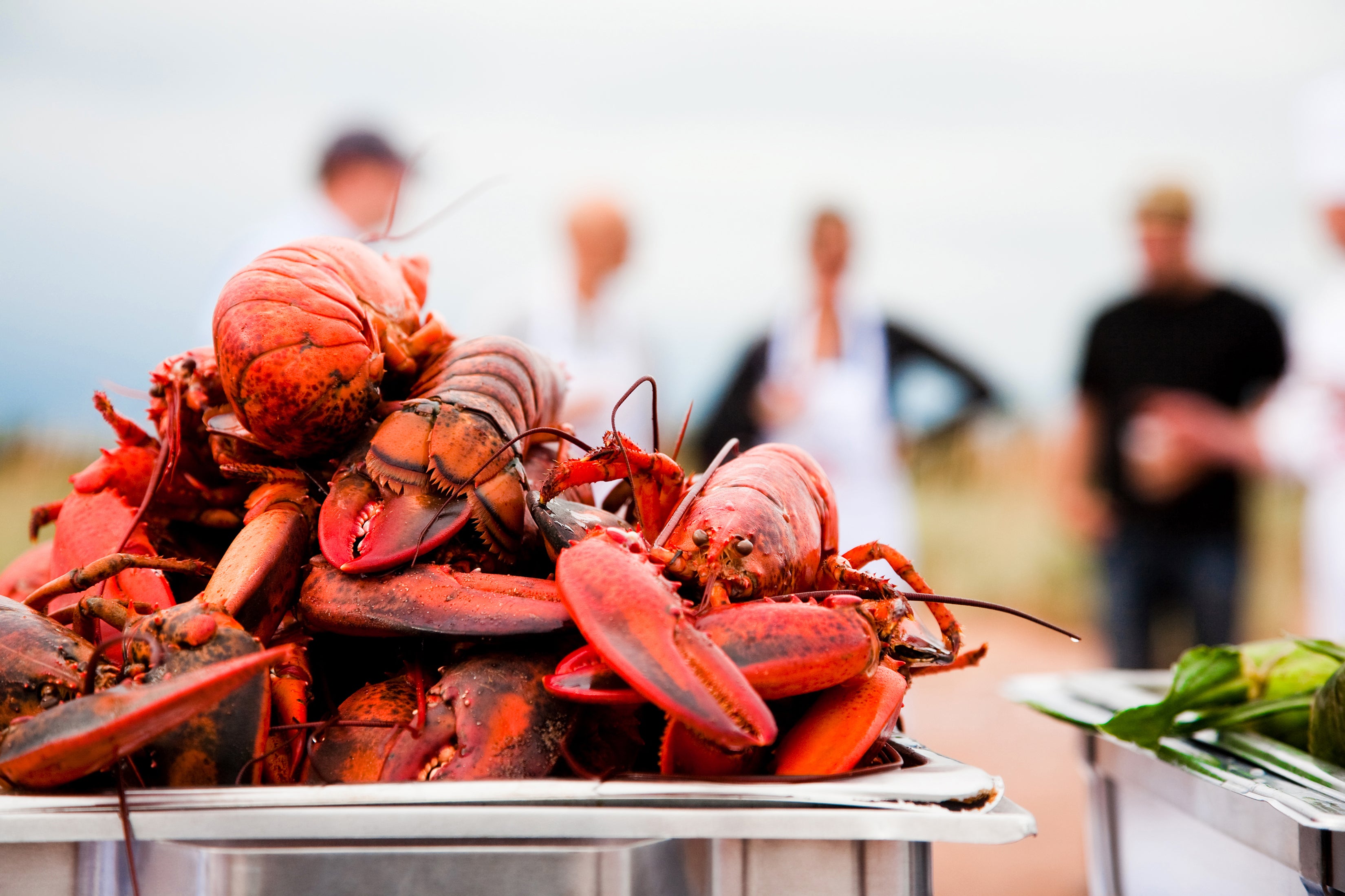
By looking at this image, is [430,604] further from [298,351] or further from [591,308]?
[591,308]

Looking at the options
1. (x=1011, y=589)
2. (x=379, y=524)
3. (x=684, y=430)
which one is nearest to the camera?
(x=379, y=524)

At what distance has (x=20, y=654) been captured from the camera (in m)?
0.94

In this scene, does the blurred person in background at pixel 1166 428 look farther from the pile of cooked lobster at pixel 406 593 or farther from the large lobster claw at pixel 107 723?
the large lobster claw at pixel 107 723

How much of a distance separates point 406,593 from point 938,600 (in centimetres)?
59

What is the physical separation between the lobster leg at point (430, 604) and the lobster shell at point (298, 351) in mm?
182

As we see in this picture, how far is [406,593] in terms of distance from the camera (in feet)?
3.22

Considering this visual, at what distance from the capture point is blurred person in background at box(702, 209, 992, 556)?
3930 millimetres

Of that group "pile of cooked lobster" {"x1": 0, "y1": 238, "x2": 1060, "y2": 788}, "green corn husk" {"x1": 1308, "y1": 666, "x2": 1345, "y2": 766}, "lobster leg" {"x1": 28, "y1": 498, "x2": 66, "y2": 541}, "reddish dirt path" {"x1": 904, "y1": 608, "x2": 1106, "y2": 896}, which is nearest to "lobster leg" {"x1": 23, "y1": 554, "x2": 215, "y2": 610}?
"pile of cooked lobster" {"x1": 0, "y1": 238, "x2": 1060, "y2": 788}

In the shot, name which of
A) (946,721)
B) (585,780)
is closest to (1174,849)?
(585,780)

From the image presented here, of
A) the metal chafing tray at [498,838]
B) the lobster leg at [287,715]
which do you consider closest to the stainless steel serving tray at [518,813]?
the metal chafing tray at [498,838]

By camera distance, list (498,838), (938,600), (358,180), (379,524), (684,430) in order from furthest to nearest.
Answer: (358,180) < (684,430) < (938,600) < (379,524) < (498,838)

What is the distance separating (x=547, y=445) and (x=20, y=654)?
0.64 m

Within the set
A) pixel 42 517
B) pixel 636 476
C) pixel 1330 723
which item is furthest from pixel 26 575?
pixel 1330 723

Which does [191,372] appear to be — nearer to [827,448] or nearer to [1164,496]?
[827,448]
